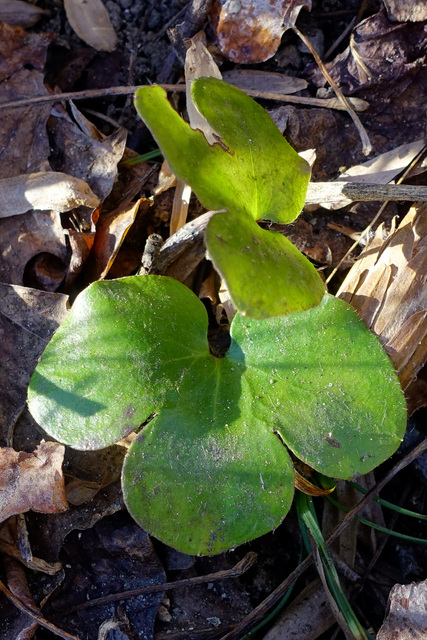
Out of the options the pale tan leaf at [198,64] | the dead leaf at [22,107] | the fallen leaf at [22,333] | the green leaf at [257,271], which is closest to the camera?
the green leaf at [257,271]

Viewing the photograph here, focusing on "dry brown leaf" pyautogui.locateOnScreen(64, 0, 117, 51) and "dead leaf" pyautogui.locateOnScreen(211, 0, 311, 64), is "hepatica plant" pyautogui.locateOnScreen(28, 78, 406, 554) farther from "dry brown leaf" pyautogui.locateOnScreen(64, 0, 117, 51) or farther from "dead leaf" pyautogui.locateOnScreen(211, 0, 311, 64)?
"dry brown leaf" pyautogui.locateOnScreen(64, 0, 117, 51)

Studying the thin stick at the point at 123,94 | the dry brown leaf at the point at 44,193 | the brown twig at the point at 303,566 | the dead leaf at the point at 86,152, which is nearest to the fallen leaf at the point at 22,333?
the dry brown leaf at the point at 44,193

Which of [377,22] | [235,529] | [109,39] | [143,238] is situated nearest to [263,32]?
[377,22]

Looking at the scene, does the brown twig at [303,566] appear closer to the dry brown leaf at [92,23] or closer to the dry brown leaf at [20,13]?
the dry brown leaf at [92,23]

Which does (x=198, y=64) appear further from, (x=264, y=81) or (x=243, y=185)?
(x=243, y=185)

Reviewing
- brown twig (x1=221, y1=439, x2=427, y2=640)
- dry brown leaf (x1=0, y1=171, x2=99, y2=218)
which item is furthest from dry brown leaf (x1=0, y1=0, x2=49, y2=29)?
brown twig (x1=221, y1=439, x2=427, y2=640)

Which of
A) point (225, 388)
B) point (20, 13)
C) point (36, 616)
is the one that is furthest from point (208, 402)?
point (20, 13)
